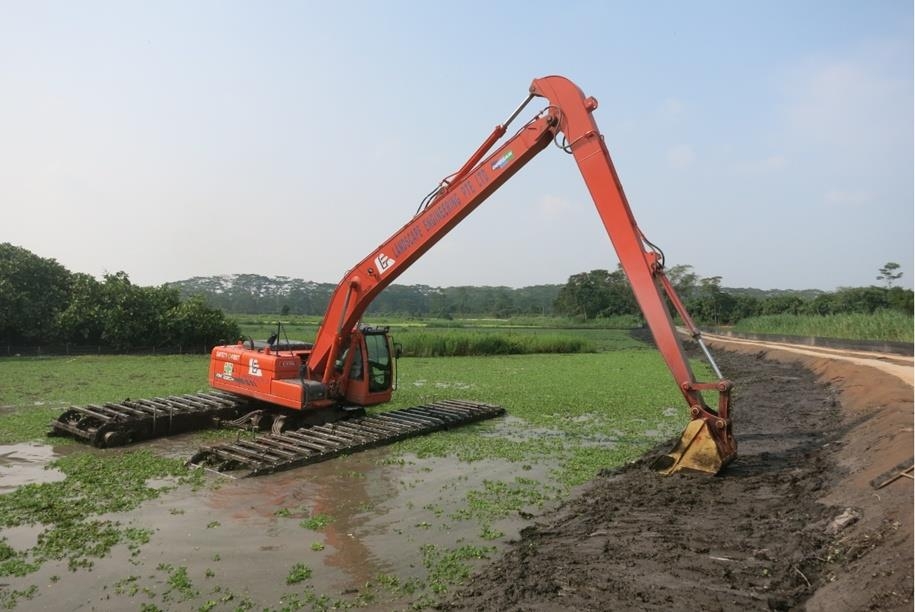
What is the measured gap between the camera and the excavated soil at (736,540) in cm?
430

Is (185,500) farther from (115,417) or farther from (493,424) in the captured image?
(493,424)

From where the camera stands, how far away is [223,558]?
554 cm

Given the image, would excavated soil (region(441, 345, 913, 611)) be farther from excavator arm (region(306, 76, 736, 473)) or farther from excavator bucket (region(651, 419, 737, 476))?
excavator arm (region(306, 76, 736, 473))

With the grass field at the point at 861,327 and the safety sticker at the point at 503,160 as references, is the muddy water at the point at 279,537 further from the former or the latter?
the grass field at the point at 861,327

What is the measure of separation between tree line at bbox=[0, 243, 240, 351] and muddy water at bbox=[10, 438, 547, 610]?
2254 centimetres

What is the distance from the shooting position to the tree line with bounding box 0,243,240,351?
26609 mm

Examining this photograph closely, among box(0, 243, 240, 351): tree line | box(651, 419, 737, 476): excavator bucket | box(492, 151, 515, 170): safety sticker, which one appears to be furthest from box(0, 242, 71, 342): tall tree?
box(651, 419, 737, 476): excavator bucket

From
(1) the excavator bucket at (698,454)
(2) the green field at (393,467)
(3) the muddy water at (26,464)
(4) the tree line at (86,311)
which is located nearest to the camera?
(2) the green field at (393,467)

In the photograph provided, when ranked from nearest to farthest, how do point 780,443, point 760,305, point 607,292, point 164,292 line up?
point 780,443, point 164,292, point 760,305, point 607,292

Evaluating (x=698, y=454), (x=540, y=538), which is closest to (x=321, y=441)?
(x=540, y=538)

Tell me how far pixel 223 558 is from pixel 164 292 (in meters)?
26.7

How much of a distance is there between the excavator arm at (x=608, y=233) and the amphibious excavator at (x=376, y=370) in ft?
0.06

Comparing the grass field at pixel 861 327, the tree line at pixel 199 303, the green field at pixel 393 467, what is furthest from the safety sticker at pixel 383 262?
the grass field at pixel 861 327

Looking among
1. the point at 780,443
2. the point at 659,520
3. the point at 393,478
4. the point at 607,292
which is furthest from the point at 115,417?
the point at 607,292
